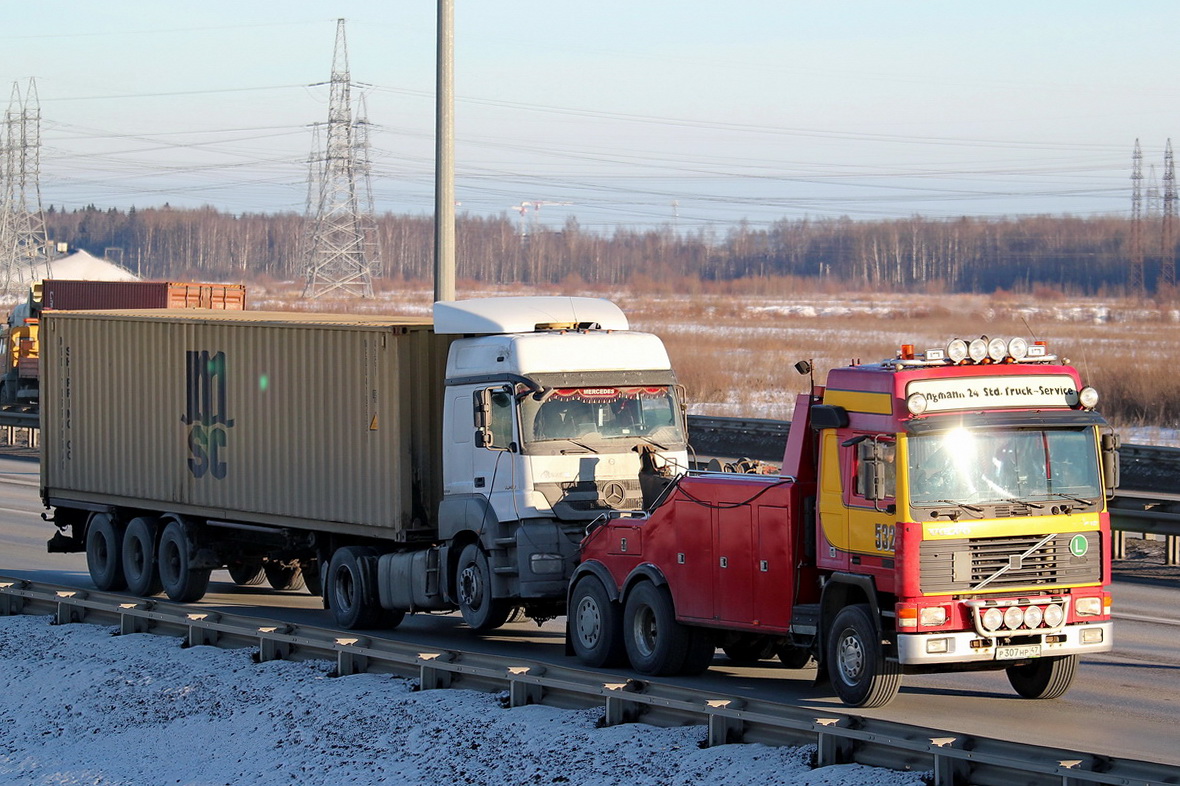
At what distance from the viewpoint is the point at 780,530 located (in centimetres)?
1169

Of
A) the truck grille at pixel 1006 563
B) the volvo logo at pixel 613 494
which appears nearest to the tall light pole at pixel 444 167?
the volvo logo at pixel 613 494

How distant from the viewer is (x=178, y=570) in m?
18.1

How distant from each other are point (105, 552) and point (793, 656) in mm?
9915

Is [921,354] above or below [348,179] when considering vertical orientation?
below

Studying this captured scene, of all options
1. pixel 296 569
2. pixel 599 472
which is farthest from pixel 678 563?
pixel 296 569

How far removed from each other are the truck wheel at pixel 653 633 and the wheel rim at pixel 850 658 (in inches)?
76.0

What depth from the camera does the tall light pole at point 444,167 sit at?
18.7 m

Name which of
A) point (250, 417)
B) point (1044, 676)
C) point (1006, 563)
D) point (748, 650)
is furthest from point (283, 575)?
point (1006, 563)

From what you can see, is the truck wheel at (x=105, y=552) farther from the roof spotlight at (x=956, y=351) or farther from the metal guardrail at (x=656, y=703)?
the roof spotlight at (x=956, y=351)

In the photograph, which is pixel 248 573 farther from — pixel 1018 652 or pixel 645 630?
pixel 1018 652

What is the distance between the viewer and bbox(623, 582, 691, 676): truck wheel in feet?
41.8

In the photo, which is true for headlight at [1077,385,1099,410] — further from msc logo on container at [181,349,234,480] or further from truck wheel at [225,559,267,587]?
truck wheel at [225,559,267,587]

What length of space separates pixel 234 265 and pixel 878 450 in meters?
166

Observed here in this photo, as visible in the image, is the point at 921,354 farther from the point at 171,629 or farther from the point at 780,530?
the point at 171,629
